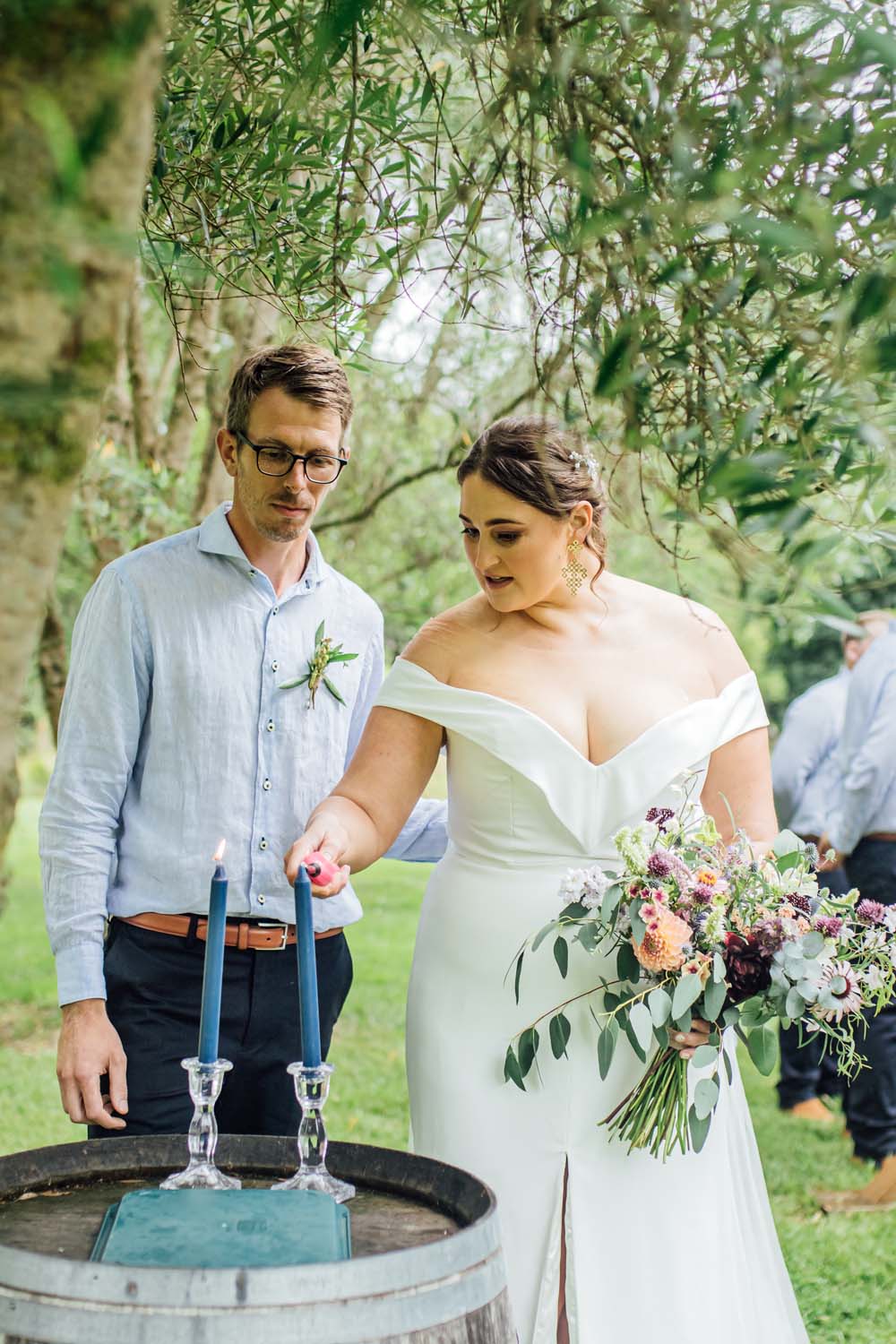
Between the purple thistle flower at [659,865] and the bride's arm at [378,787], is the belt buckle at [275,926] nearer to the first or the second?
the bride's arm at [378,787]

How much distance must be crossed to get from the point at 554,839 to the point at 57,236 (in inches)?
92.3

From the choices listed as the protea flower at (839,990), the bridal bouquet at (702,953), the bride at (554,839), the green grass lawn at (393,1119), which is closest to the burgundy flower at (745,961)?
the bridal bouquet at (702,953)

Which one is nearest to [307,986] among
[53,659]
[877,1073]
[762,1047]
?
[762,1047]

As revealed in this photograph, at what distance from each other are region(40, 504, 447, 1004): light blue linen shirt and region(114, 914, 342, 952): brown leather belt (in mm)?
27

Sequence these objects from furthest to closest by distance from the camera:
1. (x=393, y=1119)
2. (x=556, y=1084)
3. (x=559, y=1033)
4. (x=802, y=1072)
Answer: (x=802, y=1072) → (x=393, y=1119) → (x=556, y=1084) → (x=559, y=1033)

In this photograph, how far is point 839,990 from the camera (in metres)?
2.70

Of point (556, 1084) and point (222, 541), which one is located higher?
point (222, 541)

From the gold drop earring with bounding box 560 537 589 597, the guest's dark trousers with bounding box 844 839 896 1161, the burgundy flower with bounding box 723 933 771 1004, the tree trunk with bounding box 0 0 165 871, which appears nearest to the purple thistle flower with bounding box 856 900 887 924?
the burgundy flower with bounding box 723 933 771 1004

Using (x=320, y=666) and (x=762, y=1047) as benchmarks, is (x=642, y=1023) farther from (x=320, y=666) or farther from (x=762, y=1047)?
(x=320, y=666)

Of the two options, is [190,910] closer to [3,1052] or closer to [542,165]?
[542,165]

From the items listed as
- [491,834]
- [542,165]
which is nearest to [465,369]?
[491,834]

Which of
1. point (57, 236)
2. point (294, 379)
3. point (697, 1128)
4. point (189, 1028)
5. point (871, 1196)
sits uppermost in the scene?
point (294, 379)

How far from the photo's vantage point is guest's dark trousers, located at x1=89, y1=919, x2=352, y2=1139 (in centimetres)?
293

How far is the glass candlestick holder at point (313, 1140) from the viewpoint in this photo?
214 centimetres
